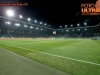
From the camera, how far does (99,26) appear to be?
69.9m

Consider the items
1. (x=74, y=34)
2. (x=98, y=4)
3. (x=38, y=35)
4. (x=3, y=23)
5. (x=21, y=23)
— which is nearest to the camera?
(x=98, y=4)

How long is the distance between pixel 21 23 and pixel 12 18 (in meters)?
9.31

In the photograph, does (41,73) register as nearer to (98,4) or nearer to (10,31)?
(98,4)

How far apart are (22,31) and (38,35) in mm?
15773

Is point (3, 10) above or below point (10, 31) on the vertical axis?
above

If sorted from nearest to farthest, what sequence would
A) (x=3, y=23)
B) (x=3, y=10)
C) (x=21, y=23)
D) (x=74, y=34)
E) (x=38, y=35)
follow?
(x=3, y=10) < (x=3, y=23) < (x=21, y=23) < (x=38, y=35) < (x=74, y=34)

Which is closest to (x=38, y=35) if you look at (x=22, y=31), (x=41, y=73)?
(x=22, y=31)

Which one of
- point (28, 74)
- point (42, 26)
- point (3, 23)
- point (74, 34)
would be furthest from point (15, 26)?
point (28, 74)

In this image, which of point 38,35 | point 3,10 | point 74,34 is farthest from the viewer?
point 74,34

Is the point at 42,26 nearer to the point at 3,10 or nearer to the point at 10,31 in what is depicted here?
the point at 10,31

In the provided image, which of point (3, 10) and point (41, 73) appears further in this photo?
point (3, 10)

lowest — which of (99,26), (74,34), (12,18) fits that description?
(74,34)

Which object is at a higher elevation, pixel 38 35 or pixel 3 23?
pixel 3 23

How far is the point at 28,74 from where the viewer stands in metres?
4.23
